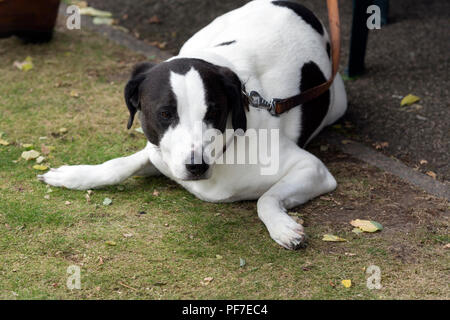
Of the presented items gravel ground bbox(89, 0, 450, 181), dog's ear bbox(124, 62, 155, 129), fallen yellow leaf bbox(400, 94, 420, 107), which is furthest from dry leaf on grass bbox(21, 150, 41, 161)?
fallen yellow leaf bbox(400, 94, 420, 107)

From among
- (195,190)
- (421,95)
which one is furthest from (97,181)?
(421,95)

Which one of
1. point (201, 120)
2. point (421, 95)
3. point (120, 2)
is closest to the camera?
point (201, 120)

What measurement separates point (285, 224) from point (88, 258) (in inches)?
40.0

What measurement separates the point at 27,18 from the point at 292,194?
3525 millimetres

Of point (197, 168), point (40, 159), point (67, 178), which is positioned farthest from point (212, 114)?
point (40, 159)

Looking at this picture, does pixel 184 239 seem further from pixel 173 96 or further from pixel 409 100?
pixel 409 100

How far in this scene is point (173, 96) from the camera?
3127 millimetres

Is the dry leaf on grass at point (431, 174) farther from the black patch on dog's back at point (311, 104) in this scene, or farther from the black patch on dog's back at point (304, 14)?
the black patch on dog's back at point (304, 14)

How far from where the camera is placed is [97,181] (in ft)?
12.5

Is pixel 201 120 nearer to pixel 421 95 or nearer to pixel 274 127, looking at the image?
pixel 274 127

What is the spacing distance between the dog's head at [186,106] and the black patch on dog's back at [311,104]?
64 centimetres

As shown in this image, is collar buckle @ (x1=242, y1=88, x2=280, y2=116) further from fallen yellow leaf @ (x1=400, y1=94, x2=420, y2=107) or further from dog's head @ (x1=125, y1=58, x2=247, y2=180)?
fallen yellow leaf @ (x1=400, y1=94, x2=420, y2=107)

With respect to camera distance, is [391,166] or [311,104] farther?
[391,166]

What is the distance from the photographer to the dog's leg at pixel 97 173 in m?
3.82
